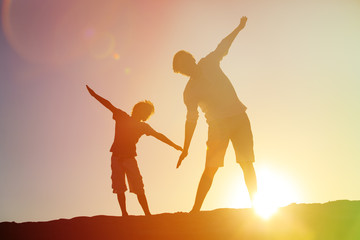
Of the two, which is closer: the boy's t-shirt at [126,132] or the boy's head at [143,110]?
the boy's t-shirt at [126,132]

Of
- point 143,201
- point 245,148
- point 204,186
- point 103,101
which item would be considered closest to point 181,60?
point 245,148

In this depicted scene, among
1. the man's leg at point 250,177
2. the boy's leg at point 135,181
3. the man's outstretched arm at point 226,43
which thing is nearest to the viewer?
the man's leg at point 250,177

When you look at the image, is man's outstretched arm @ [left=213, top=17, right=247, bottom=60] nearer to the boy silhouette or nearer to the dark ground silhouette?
the boy silhouette

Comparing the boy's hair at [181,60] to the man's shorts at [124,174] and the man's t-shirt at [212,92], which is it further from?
the man's shorts at [124,174]

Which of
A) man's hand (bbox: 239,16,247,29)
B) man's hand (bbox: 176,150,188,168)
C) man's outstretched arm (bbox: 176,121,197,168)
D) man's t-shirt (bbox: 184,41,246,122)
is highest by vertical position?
man's hand (bbox: 239,16,247,29)

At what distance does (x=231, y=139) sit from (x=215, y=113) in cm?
49

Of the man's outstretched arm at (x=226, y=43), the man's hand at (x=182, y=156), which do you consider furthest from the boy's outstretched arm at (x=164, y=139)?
the man's outstretched arm at (x=226, y=43)

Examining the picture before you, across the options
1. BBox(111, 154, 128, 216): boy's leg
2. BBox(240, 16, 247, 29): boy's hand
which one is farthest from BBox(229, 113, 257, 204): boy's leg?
BBox(111, 154, 128, 216): boy's leg

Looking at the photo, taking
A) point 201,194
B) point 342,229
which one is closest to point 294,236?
point 342,229

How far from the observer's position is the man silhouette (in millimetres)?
6152

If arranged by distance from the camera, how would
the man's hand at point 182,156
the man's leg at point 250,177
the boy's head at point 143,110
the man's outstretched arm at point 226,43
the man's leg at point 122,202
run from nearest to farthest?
1. the man's leg at point 250,177
2. the man's hand at point 182,156
3. the man's outstretched arm at point 226,43
4. the man's leg at point 122,202
5. the boy's head at point 143,110

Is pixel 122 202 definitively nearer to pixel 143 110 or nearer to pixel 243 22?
pixel 143 110

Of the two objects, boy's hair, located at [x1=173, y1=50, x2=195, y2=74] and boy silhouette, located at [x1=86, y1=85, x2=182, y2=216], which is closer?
boy's hair, located at [x1=173, y1=50, x2=195, y2=74]

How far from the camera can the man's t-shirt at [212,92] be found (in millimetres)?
6207
